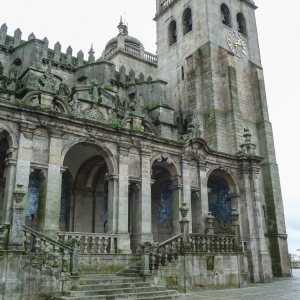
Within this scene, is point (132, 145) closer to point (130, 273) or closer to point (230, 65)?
point (130, 273)

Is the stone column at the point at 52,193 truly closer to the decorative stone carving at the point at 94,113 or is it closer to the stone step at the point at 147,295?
the decorative stone carving at the point at 94,113

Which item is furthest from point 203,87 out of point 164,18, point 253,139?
point 164,18

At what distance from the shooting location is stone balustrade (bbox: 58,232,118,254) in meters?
13.6

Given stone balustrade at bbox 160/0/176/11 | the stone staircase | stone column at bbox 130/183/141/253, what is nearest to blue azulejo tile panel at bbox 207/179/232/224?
stone column at bbox 130/183/141/253

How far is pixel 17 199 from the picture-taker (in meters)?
11.1

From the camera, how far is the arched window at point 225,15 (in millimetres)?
28953

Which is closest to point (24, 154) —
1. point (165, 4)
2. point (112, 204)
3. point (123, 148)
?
point (112, 204)

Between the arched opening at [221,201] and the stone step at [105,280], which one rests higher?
the arched opening at [221,201]

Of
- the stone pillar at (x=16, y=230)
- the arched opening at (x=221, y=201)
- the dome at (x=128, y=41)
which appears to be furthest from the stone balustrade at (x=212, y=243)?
the dome at (x=128, y=41)

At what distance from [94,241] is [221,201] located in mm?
10124

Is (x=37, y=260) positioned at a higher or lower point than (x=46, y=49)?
lower

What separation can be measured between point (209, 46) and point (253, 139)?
7508 millimetres

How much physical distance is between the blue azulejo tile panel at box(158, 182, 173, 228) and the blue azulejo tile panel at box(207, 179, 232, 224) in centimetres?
262

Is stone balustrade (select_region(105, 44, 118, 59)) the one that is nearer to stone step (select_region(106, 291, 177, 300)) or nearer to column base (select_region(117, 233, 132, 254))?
column base (select_region(117, 233, 132, 254))
